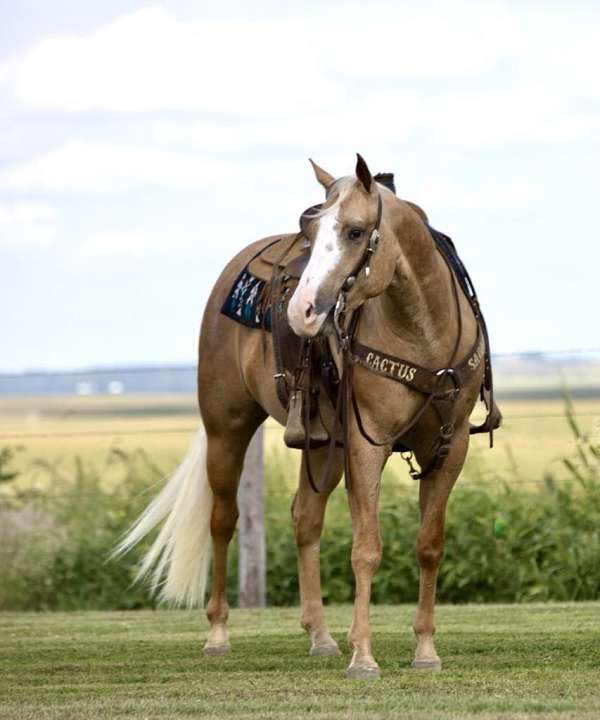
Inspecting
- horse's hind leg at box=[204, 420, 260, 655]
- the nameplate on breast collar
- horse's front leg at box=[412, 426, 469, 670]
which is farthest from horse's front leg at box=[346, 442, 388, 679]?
horse's hind leg at box=[204, 420, 260, 655]

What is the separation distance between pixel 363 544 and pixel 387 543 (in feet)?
17.7

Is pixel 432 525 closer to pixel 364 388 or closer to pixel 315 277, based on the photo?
pixel 364 388

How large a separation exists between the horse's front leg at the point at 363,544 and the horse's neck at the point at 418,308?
0.47 meters

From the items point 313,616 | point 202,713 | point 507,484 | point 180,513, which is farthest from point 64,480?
point 202,713

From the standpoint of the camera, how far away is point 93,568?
12.7 meters

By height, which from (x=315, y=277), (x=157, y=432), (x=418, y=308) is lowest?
(x=157, y=432)

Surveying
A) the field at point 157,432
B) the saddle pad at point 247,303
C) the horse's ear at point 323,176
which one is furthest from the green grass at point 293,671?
the field at point 157,432

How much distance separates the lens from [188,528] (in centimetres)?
882

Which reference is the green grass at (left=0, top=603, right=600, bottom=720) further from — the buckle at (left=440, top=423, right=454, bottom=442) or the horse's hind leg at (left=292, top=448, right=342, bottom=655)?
the buckle at (left=440, top=423, right=454, bottom=442)

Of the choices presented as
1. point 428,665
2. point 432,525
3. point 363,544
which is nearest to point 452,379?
point 432,525

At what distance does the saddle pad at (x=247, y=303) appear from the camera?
8219 mm

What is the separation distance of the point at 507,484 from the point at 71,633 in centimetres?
424

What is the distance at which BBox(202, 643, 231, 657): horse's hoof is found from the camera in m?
7.93

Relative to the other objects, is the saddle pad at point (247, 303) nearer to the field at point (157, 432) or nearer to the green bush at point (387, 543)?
the green bush at point (387, 543)
